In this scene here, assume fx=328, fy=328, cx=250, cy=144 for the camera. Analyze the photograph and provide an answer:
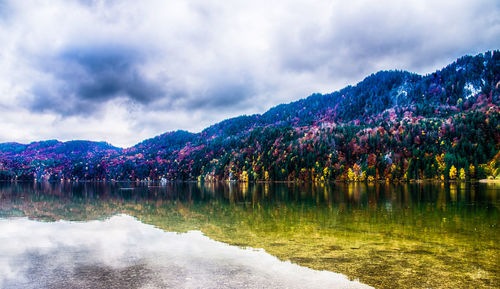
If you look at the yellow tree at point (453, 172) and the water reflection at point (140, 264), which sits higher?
the water reflection at point (140, 264)

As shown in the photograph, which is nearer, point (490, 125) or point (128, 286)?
point (128, 286)

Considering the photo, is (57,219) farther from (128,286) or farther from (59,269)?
(128,286)

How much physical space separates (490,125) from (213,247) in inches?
8845

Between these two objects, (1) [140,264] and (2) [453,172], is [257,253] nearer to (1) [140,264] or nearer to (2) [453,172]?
(1) [140,264]

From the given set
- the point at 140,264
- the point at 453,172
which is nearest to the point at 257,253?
the point at 140,264

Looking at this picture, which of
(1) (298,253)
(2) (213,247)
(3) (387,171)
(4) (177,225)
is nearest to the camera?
(1) (298,253)

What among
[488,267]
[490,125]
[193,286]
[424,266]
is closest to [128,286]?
[193,286]

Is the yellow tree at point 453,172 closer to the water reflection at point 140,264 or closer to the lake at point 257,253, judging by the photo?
the lake at point 257,253

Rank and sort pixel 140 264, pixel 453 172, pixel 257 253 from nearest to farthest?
pixel 140 264 → pixel 257 253 → pixel 453 172

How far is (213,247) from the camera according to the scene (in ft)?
64.5

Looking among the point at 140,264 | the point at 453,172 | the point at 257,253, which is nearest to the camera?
the point at 140,264

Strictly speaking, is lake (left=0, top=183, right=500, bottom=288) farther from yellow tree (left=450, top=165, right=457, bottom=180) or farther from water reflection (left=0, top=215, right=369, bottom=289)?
yellow tree (left=450, top=165, right=457, bottom=180)

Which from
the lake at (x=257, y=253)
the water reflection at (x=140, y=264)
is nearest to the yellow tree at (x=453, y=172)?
the lake at (x=257, y=253)

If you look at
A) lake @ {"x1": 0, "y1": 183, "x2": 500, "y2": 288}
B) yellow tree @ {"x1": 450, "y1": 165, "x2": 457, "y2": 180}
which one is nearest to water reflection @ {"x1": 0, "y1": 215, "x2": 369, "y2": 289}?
lake @ {"x1": 0, "y1": 183, "x2": 500, "y2": 288}
